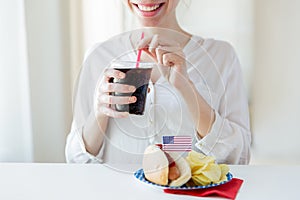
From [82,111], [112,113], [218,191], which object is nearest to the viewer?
[218,191]

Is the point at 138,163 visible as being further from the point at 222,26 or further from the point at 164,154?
the point at 222,26

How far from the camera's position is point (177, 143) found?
2.77 ft

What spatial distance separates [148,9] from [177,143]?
309mm

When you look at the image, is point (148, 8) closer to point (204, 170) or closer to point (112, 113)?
point (112, 113)

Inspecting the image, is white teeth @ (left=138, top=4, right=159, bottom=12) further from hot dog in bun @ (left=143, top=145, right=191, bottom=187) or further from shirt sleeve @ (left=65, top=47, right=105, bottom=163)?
hot dog in bun @ (left=143, top=145, right=191, bottom=187)

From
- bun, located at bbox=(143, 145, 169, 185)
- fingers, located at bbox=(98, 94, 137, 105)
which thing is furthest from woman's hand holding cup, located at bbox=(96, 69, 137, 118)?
bun, located at bbox=(143, 145, 169, 185)

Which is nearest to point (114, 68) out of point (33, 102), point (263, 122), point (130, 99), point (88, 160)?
point (130, 99)

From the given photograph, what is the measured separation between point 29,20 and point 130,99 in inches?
29.1

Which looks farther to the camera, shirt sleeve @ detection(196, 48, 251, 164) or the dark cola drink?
shirt sleeve @ detection(196, 48, 251, 164)

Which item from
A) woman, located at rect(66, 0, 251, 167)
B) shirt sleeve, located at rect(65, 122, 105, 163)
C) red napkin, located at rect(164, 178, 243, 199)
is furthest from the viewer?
shirt sleeve, located at rect(65, 122, 105, 163)

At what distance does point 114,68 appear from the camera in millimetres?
855

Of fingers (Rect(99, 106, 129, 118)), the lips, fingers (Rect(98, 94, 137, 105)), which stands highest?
the lips

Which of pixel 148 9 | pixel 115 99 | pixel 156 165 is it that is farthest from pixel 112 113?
pixel 148 9

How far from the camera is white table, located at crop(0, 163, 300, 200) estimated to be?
0.77 m
